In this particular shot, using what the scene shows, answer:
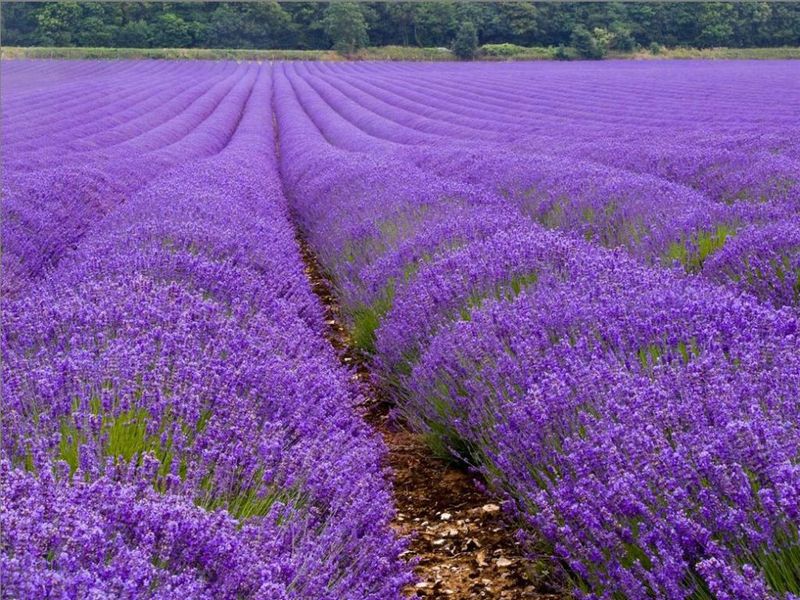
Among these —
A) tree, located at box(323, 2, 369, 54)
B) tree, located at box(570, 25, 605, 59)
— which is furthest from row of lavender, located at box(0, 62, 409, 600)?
tree, located at box(323, 2, 369, 54)

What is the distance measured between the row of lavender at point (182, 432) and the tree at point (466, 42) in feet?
143

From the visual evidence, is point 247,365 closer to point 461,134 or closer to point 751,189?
point 751,189

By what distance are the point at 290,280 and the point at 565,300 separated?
4.89 ft

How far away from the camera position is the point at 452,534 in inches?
109

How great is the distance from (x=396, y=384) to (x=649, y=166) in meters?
4.73

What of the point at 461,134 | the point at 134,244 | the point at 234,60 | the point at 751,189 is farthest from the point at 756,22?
the point at 134,244

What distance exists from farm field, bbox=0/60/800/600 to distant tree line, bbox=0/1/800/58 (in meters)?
43.0

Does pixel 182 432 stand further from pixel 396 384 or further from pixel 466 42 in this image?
pixel 466 42

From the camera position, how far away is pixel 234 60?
49906mm

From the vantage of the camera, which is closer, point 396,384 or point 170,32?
point 396,384

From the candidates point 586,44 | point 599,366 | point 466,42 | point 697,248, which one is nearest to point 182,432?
point 599,366

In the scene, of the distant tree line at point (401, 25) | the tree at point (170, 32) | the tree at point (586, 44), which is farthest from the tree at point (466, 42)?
the tree at point (170, 32)

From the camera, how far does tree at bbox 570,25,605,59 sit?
151 ft

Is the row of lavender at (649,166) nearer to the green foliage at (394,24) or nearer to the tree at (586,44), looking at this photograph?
the tree at (586,44)
